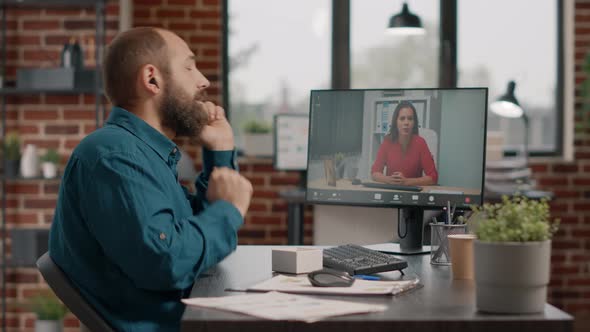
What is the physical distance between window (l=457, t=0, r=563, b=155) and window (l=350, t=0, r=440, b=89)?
7.8 inches

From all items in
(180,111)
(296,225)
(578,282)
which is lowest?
(578,282)

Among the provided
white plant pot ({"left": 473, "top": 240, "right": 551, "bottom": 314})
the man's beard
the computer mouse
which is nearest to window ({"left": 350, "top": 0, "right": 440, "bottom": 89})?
the man's beard

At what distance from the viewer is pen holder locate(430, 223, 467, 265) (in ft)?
5.95

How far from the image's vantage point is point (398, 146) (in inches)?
79.7

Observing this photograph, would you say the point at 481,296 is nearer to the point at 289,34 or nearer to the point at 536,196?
the point at 536,196

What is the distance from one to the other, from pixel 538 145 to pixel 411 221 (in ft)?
10.0

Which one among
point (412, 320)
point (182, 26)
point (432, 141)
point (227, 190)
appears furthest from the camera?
point (182, 26)

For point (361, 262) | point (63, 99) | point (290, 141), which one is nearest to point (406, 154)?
point (361, 262)

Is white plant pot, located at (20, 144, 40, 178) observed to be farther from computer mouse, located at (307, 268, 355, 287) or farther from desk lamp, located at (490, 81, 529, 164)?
computer mouse, located at (307, 268, 355, 287)

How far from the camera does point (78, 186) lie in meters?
1.55

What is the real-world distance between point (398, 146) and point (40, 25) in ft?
9.34

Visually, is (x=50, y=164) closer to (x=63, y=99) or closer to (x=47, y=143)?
(x=47, y=143)

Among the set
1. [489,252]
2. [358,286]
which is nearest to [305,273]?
[358,286]

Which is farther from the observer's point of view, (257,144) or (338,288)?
(257,144)
